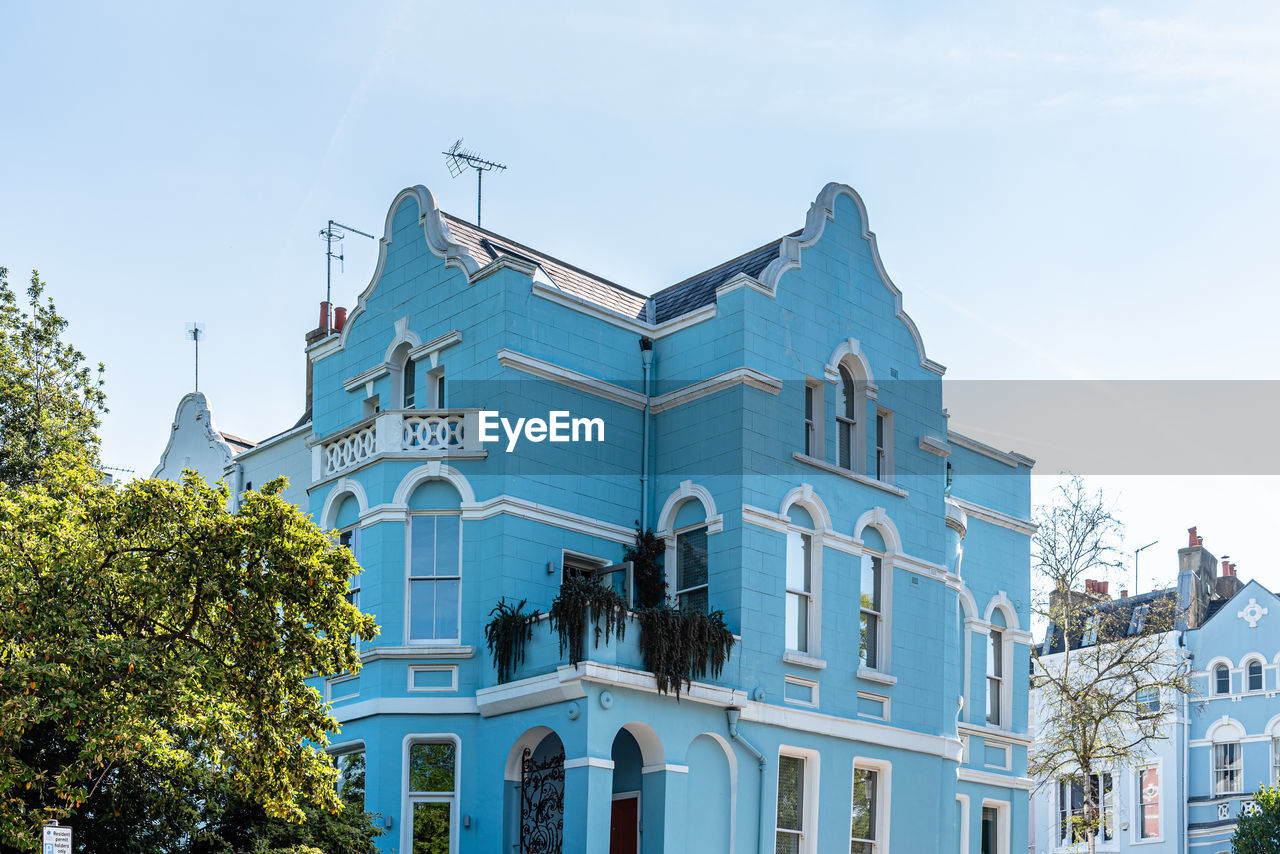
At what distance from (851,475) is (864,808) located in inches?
222

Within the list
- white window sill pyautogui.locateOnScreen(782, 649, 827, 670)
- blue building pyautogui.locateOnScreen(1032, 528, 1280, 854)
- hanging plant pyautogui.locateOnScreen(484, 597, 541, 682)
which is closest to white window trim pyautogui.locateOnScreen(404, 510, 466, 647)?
hanging plant pyautogui.locateOnScreen(484, 597, 541, 682)

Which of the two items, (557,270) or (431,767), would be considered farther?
(557,270)

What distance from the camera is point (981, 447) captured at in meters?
32.3

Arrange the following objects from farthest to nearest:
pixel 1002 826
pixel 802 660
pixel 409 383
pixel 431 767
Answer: pixel 1002 826 < pixel 409 383 < pixel 802 660 < pixel 431 767

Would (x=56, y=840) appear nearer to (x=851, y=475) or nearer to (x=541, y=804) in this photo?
(x=541, y=804)

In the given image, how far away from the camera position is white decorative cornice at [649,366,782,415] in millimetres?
25391

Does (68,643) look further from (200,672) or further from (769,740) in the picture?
(769,740)

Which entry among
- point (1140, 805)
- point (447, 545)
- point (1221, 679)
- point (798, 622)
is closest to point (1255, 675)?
point (1221, 679)

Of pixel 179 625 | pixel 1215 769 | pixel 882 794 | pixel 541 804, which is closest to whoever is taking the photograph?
pixel 179 625

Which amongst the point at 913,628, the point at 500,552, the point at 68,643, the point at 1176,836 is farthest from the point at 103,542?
the point at 1176,836

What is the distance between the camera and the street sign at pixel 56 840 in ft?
45.7

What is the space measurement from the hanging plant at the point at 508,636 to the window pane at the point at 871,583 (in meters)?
6.38

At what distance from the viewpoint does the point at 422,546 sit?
2517 cm

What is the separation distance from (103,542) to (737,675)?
10.2 metres
